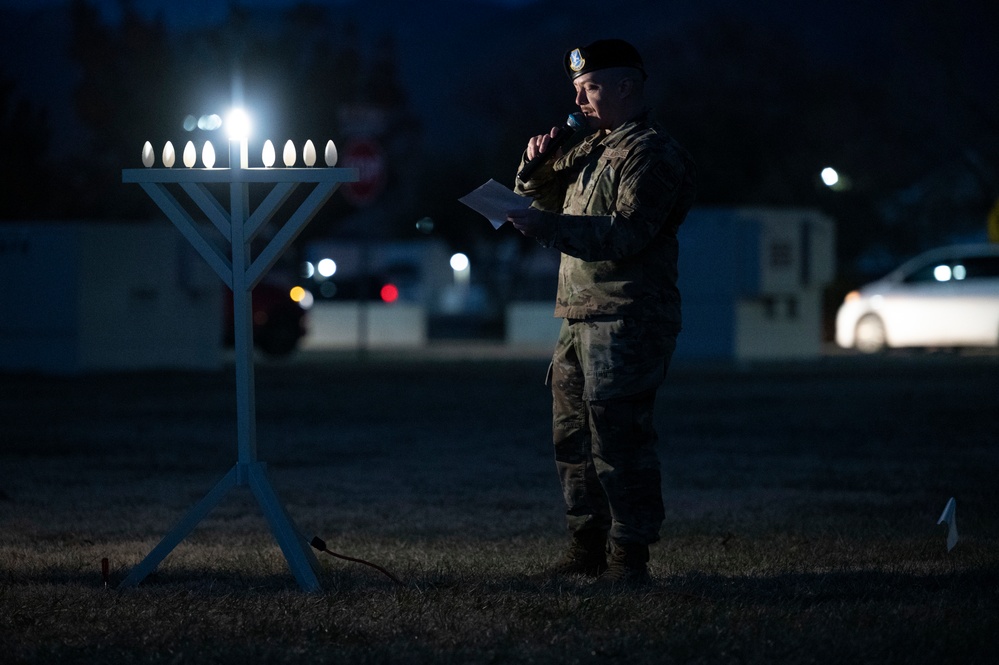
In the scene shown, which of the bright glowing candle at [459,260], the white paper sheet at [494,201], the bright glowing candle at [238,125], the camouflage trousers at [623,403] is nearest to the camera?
the white paper sheet at [494,201]

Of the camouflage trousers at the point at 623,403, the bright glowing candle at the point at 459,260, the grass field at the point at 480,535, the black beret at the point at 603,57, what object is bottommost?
the grass field at the point at 480,535

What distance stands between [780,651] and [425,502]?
4153 mm

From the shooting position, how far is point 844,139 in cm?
5231

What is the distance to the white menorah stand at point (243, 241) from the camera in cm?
581

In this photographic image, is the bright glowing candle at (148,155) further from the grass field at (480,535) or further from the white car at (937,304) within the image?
the white car at (937,304)

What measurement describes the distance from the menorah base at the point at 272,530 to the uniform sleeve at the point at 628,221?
4.64 ft

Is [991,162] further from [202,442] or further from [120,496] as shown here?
[120,496]

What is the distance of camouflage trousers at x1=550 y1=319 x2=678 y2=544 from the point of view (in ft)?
18.7

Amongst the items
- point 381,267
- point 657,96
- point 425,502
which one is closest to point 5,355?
point 425,502

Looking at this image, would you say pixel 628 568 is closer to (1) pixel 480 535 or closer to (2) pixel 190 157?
(1) pixel 480 535

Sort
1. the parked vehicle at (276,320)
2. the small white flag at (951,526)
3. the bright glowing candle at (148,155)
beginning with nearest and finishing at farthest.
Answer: the bright glowing candle at (148,155) → the small white flag at (951,526) → the parked vehicle at (276,320)

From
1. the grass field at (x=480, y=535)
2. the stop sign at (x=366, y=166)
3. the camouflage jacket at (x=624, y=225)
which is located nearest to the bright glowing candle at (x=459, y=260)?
the stop sign at (x=366, y=166)

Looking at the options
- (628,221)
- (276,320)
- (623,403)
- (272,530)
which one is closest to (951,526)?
(623,403)

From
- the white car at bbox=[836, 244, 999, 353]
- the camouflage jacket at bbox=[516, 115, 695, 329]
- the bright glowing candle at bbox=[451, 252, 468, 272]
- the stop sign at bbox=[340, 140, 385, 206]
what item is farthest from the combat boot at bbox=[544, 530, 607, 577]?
the bright glowing candle at bbox=[451, 252, 468, 272]
